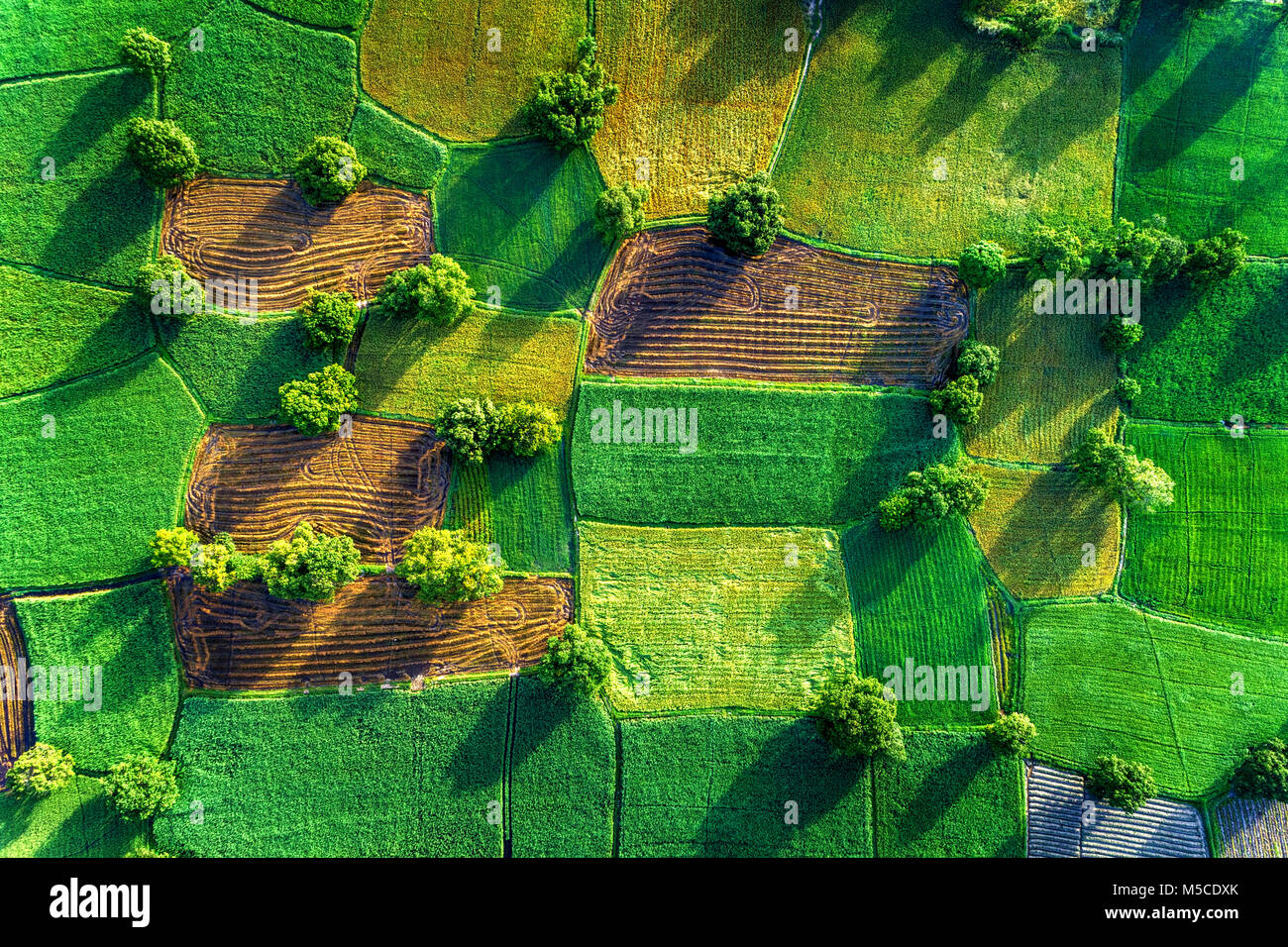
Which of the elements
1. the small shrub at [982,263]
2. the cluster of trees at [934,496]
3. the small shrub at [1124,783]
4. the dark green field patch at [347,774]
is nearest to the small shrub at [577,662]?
the dark green field patch at [347,774]

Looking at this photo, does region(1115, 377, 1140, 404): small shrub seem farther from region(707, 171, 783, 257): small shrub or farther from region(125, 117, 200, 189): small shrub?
region(125, 117, 200, 189): small shrub

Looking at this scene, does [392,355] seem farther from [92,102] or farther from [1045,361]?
[1045,361]

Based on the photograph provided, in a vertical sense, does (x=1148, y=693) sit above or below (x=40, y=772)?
above

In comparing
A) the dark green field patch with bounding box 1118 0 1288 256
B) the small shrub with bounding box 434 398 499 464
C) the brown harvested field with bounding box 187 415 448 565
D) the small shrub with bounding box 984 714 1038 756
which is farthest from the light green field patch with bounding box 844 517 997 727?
the brown harvested field with bounding box 187 415 448 565

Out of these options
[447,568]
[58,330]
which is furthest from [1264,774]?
[58,330]

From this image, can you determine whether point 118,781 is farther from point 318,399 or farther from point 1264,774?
point 1264,774
